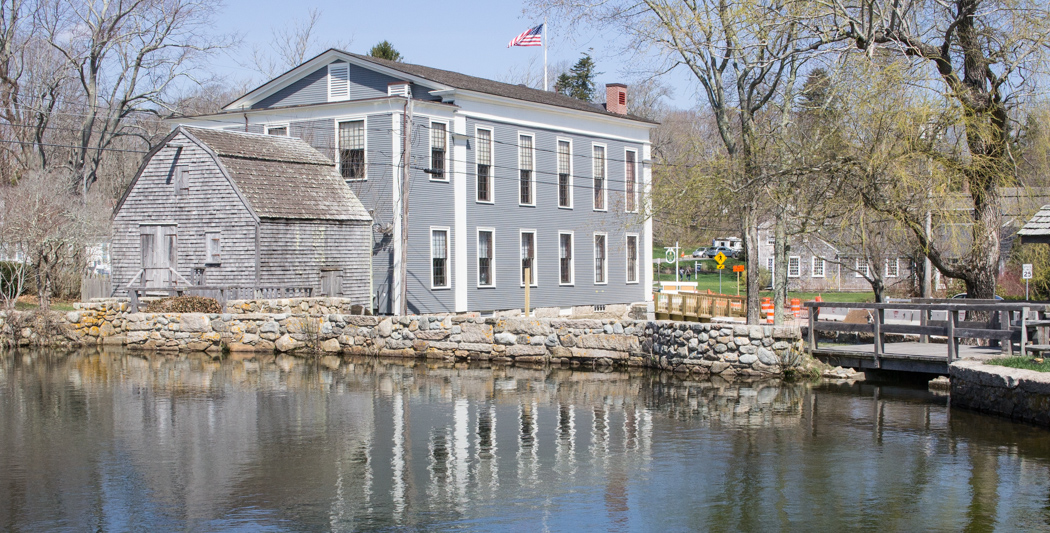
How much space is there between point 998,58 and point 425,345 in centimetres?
1352

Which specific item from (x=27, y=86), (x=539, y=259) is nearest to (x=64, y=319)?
(x=539, y=259)

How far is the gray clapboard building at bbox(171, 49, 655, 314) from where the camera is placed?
1223 inches

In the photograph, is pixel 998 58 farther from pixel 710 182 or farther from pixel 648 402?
pixel 648 402

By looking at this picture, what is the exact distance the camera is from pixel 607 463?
11.4 meters

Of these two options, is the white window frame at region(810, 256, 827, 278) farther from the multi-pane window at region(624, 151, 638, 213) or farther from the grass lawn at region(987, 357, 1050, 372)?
the grass lawn at region(987, 357, 1050, 372)

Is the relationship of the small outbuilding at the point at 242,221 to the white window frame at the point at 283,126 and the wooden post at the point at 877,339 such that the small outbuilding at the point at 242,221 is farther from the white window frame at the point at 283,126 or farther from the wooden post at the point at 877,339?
the wooden post at the point at 877,339

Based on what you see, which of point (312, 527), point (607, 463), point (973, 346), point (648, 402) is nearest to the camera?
point (312, 527)

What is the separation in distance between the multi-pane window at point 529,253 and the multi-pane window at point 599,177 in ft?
13.5

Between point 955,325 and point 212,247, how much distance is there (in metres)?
20.7

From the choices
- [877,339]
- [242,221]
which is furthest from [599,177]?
[877,339]

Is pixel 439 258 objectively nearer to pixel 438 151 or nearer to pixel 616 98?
pixel 438 151

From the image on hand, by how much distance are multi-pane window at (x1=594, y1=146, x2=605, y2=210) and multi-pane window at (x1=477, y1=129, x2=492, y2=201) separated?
5.97m

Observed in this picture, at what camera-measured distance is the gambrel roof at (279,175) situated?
93.8 feet

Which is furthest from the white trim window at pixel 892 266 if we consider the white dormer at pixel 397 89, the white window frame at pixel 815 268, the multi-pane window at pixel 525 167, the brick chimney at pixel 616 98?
the white dormer at pixel 397 89
